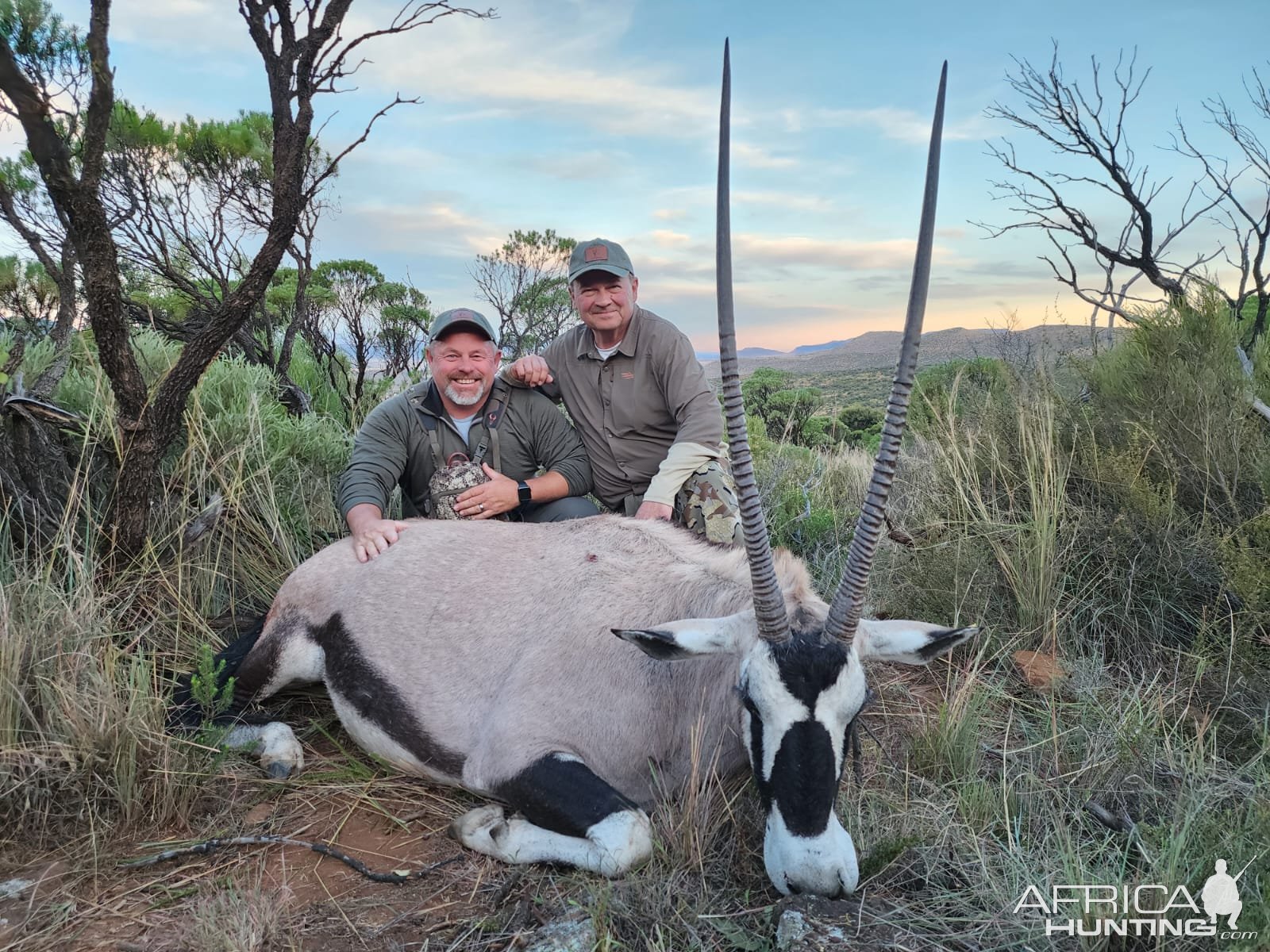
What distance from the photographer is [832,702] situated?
113 inches

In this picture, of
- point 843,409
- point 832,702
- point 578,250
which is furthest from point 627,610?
point 843,409

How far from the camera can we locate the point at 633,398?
5.83 meters

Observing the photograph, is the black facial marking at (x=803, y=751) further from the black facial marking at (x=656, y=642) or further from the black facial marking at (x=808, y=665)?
the black facial marking at (x=656, y=642)

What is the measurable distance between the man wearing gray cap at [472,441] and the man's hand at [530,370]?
0.08m

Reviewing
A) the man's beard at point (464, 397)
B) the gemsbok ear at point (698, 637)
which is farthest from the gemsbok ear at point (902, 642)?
the man's beard at point (464, 397)

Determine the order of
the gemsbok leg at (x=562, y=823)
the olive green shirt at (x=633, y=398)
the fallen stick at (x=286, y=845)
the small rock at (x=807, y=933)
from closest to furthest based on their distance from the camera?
the small rock at (x=807, y=933) → the gemsbok leg at (x=562, y=823) → the fallen stick at (x=286, y=845) → the olive green shirt at (x=633, y=398)

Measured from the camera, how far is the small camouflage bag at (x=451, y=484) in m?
5.11

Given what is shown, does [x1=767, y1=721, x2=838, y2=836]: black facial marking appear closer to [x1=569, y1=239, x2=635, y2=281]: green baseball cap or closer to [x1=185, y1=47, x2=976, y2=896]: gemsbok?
[x1=185, y1=47, x2=976, y2=896]: gemsbok

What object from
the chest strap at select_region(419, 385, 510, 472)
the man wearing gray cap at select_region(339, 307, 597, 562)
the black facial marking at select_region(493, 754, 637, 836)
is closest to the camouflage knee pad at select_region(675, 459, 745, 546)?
the man wearing gray cap at select_region(339, 307, 597, 562)

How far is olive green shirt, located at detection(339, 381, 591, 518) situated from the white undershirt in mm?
24

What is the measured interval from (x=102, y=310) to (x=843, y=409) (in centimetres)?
1673

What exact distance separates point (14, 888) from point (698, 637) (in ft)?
8.55

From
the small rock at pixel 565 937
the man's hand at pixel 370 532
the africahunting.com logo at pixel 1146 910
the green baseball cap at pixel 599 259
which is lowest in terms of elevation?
the small rock at pixel 565 937

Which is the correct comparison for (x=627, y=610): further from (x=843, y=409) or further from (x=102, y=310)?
(x=843, y=409)
